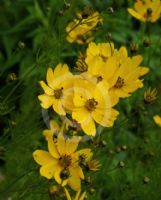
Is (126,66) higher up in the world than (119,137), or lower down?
higher up

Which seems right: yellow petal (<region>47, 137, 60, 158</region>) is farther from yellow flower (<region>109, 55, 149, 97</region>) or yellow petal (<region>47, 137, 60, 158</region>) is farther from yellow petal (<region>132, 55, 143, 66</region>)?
yellow petal (<region>132, 55, 143, 66</region>)

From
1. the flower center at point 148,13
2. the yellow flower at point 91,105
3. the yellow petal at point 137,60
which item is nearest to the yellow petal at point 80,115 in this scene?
the yellow flower at point 91,105

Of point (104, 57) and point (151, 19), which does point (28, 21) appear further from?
point (104, 57)

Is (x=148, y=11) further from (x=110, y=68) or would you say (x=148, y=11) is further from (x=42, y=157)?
(x=42, y=157)

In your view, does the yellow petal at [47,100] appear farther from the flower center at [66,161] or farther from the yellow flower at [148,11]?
the yellow flower at [148,11]

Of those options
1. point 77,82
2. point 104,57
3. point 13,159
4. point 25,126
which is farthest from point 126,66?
point 13,159

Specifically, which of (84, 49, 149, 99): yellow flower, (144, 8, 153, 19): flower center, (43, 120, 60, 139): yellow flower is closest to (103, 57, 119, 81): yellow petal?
(84, 49, 149, 99): yellow flower

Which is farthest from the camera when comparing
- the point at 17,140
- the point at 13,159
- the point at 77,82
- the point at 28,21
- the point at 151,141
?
the point at 28,21
